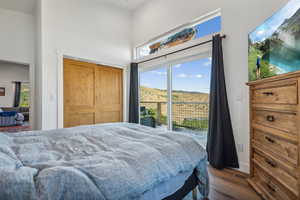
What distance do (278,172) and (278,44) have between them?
1222 millimetres

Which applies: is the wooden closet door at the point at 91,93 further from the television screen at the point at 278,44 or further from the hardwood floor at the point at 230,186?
the television screen at the point at 278,44

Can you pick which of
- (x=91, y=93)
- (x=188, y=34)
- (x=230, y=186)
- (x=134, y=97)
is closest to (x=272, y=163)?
(x=230, y=186)

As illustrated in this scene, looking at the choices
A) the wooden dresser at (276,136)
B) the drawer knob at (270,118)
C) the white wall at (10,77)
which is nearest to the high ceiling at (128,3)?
the wooden dresser at (276,136)

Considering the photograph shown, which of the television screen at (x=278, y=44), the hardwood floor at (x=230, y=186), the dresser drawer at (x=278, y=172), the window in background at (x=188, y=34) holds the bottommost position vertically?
the hardwood floor at (x=230, y=186)

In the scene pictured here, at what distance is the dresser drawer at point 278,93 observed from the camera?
1229mm

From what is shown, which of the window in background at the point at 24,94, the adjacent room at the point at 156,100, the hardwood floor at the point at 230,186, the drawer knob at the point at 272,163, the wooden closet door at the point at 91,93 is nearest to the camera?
the adjacent room at the point at 156,100

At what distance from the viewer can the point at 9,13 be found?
339 centimetres

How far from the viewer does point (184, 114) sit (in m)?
3.39

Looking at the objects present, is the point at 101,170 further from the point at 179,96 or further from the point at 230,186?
the point at 179,96

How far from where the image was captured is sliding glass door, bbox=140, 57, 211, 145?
303 centimetres

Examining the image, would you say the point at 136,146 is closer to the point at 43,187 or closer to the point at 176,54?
the point at 43,187

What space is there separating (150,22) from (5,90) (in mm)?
8604

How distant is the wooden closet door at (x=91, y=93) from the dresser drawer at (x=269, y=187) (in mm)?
3240

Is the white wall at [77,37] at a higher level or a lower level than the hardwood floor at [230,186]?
higher
